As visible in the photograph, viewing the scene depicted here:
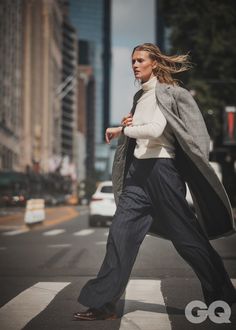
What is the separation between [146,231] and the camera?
4.94m

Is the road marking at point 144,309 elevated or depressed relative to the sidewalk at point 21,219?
elevated

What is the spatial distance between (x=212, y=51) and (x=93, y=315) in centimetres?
3428

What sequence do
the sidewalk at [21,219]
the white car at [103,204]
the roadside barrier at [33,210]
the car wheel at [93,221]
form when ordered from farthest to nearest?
the sidewalk at [21,219] → the roadside barrier at [33,210] → the car wheel at [93,221] → the white car at [103,204]

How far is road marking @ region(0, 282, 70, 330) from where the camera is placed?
4910mm

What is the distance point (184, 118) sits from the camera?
488cm

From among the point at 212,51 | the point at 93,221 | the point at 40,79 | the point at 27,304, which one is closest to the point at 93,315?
the point at 27,304

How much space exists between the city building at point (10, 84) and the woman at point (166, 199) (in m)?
78.6

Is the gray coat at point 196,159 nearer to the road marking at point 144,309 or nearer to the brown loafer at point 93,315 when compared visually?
the road marking at point 144,309

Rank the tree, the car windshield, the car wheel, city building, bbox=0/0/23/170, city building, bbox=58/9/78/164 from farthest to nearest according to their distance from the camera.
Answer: city building, bbox=58/9/78/164 < city building, bbox=0/0/23/170 < the tree < the car wheel < the car windshield

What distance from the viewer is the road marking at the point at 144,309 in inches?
186

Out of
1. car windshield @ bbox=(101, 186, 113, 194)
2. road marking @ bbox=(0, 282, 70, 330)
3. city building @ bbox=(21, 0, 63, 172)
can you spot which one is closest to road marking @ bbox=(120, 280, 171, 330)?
road marking @ bbox=(0, 282, 70, 330)

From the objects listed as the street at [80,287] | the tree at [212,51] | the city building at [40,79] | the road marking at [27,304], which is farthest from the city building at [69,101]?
the road marking at [27,304]

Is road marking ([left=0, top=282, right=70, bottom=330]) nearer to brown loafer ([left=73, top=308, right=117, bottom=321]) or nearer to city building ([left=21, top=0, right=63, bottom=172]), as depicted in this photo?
brown loafer ([left=73, top=308, right=117, bottom=321])

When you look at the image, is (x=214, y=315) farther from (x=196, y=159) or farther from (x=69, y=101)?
(x=69, y=101)
